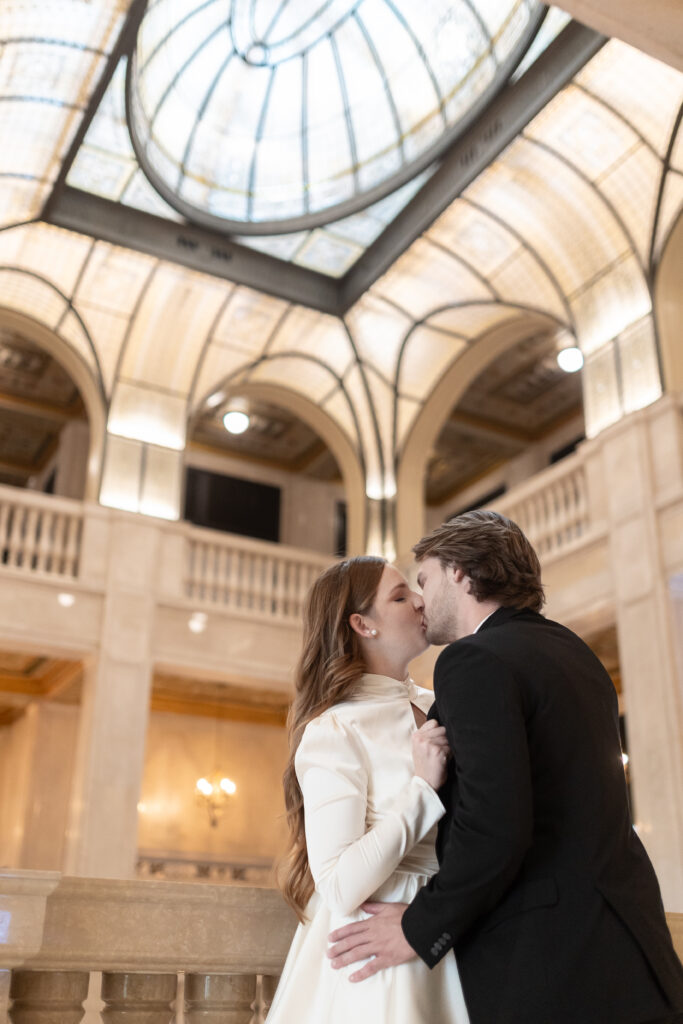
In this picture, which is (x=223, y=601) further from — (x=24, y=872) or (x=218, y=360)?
(x=24, y=872)

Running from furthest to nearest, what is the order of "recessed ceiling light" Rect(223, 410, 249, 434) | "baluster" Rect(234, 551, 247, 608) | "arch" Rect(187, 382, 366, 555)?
"arch" Rect(187, 382, 366, 555)
"recessed ceiling light" Rect(223, 410, 249, 434)
"baluster" Rect(234, 551, 247, 608)

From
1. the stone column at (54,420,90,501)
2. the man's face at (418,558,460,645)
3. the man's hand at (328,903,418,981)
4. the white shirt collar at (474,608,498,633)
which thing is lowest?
the man's hand at (328,903,418,981)

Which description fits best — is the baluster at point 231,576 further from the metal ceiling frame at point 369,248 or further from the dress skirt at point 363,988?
the dress skirt at point 363,988

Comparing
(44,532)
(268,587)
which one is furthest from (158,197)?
(268,587)

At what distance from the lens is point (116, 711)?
1121cm

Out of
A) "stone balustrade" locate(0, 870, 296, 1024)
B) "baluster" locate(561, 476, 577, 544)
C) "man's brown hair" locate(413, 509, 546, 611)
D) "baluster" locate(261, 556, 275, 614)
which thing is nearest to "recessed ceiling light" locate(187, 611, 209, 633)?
"baluster" locate(261, 556, 275, 614)

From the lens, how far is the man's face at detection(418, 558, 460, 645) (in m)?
2.23

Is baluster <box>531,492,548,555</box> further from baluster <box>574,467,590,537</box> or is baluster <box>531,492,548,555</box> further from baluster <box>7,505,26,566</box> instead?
baluster <box>7,505,26,566</box>

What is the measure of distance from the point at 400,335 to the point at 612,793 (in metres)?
11.6

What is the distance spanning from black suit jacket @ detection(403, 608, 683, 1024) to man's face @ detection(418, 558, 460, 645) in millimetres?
233

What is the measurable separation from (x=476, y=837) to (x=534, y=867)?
0.13 meters

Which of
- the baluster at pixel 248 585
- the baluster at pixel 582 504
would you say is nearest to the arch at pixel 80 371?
the baluster at pixel 248 585

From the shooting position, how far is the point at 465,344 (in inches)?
515

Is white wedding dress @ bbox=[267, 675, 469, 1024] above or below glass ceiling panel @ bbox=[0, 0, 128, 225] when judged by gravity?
below
